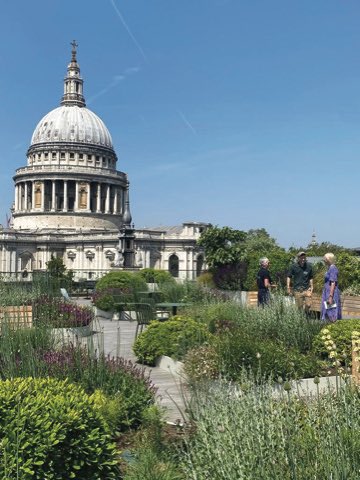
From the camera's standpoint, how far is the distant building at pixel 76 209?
275 feet

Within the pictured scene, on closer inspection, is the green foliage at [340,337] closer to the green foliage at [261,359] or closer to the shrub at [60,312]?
the green foliage at [261,359]

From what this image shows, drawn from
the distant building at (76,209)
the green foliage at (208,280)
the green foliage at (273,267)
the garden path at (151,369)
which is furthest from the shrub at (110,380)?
the distant building at (76,209)

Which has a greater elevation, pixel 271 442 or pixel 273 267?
pixel 273 267

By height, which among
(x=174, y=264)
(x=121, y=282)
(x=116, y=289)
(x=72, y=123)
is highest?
(x=72, y=123)

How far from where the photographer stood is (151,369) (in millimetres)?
9961

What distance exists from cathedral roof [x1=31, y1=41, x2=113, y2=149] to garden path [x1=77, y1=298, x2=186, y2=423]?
80.5 metres

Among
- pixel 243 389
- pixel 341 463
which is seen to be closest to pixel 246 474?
pixel 341 463

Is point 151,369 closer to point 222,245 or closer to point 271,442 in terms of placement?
point 271,442

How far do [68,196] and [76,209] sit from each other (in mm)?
2728

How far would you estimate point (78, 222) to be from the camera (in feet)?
299

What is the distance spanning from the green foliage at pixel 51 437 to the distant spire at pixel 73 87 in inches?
4070

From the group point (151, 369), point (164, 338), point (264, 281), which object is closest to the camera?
point (151, 369)

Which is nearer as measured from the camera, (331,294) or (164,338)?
(164,338)

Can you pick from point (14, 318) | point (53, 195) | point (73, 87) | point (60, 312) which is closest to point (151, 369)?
point (14, 318)
